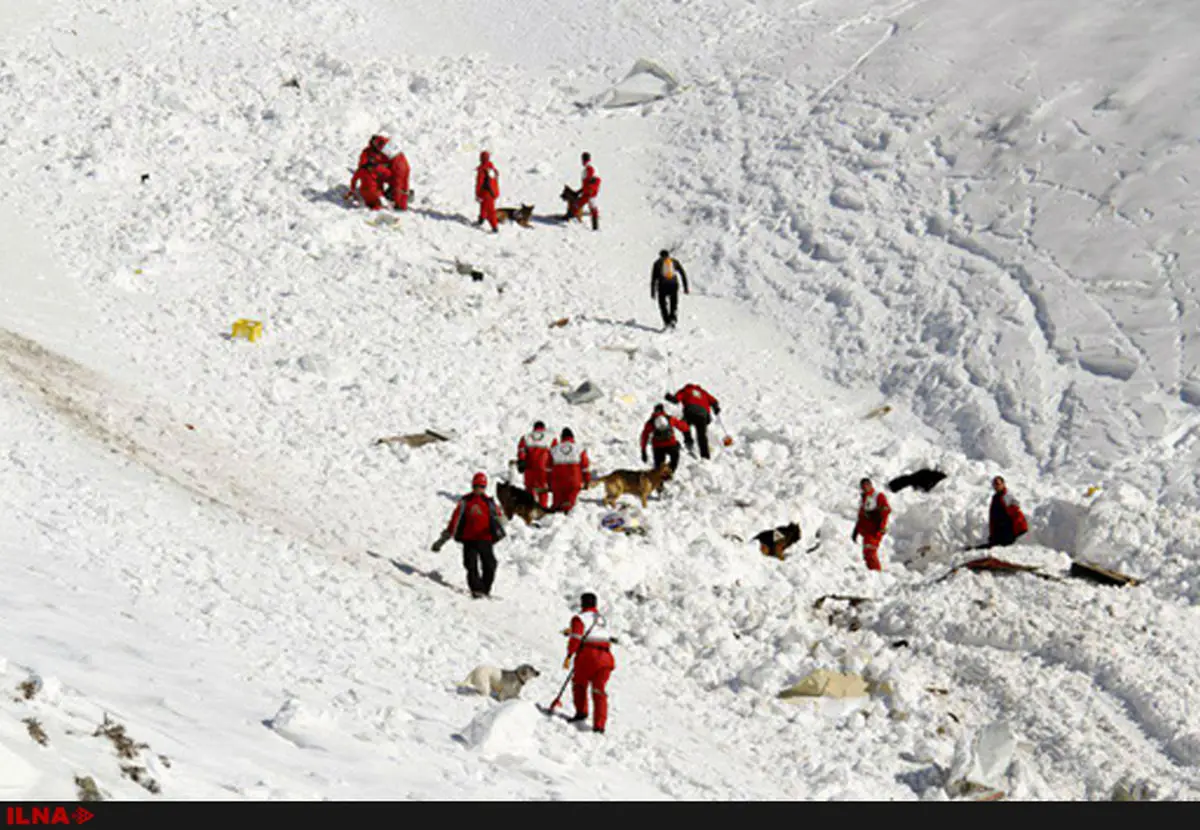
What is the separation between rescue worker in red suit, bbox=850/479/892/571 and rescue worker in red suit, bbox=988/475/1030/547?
1143 mm

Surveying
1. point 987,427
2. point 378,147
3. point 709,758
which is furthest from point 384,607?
point 378,147

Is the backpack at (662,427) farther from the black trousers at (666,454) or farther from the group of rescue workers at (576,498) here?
the black trousers at (666,454)

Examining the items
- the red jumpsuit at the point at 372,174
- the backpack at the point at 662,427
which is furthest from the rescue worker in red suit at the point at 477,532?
→ the red jumpsuit at the point at 372,174

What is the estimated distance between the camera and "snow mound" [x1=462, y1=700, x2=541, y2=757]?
9.77m

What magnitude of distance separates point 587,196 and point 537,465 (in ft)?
29.3

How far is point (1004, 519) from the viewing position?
16.0 meters

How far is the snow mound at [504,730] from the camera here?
9766 mm

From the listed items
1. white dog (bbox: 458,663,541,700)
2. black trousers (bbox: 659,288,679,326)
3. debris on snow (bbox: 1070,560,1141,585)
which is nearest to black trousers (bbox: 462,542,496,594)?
white dog (bbox: 458,663,541,700)

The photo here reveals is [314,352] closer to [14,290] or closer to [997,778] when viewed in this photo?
[14,290]

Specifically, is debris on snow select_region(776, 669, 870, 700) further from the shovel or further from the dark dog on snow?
the shovel

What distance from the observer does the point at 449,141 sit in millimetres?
26547

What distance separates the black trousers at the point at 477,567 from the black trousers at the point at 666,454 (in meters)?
3.73

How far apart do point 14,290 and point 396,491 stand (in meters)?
7.33
